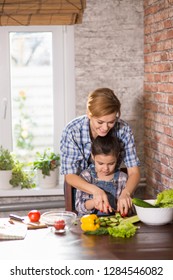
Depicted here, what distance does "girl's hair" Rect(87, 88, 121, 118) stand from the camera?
3656mm

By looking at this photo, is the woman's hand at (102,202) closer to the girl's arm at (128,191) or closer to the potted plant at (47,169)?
the girl's arm at (128,191)

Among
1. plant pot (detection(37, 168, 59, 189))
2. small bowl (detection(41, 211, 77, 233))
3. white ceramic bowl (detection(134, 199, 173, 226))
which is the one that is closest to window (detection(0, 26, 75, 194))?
plant pot (detection(37, 168, 59, 189))

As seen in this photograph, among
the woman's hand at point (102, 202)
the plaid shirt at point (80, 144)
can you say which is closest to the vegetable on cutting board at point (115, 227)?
the woman's hand at point (102, 202)

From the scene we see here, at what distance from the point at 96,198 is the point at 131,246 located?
696 mm

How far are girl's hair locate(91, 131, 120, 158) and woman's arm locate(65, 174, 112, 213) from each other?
0.20 m

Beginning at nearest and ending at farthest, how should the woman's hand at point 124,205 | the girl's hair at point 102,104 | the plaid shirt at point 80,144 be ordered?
the woman's hand at point 124,205, the girl's hair at point 102,104, the plaid shirt at point 80,144

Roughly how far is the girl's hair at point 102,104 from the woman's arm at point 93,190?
0.43 metres

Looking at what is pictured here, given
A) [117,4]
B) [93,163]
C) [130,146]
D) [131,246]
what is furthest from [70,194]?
[117,4]

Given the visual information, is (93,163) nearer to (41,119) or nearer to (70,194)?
(70,194)

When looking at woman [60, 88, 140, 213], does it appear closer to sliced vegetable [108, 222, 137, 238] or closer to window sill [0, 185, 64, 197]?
sliced vegetable [108, 222, 137, 238]

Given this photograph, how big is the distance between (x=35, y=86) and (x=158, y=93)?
1.17m

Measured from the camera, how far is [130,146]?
405 cm

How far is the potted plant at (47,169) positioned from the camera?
17.2 feet

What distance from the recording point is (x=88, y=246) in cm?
284
